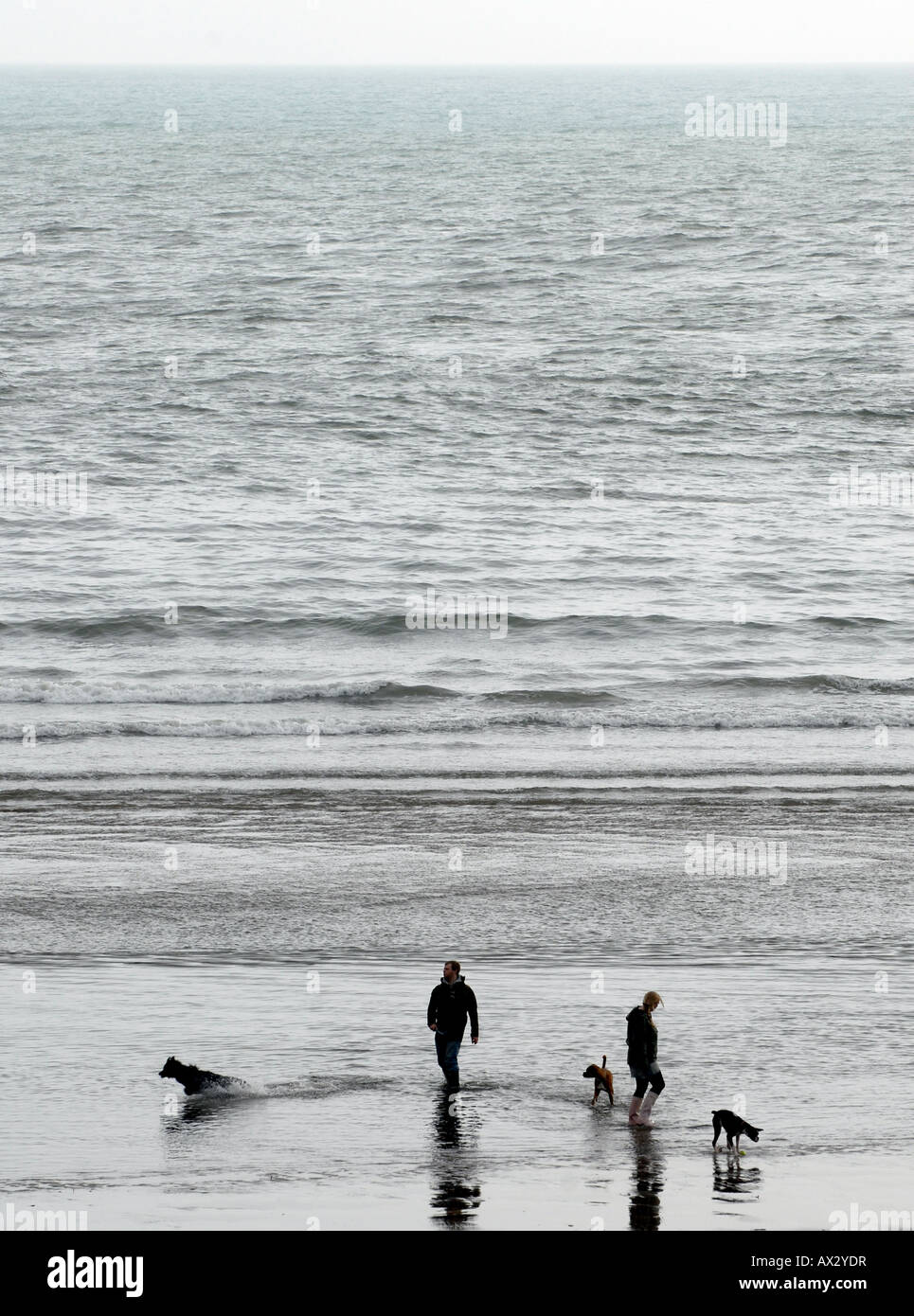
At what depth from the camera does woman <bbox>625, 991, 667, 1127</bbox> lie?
11.6 m

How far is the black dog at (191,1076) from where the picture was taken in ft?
38.2

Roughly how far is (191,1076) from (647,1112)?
3.40 meters

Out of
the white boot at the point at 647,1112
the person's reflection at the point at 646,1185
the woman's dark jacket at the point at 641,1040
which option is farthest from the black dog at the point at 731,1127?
the woman's dark jacket at the point at 641,1040

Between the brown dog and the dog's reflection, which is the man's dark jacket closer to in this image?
the brown dog

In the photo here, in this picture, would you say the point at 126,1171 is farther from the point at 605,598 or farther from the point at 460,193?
the point at 460,193

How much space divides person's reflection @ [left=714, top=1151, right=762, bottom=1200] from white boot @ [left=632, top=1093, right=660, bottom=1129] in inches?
29.5

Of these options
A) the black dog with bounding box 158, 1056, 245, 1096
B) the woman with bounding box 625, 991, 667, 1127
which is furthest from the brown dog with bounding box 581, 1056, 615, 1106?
the black dog with bounding box 158, 1056, 245, 1096

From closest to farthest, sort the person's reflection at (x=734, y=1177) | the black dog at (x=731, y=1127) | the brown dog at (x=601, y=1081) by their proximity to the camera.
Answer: the person's reflection at (x=734, y=1177)
the black dog at (x=731, y=1127)
the brown dog at (x=601, y=1081)

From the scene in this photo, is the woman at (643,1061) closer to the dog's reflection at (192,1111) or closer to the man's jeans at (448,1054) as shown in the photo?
the man's jeans at (448,1054)

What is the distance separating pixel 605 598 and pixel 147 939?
1876 centimetres

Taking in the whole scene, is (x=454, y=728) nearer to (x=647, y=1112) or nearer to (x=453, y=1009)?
(x=453, y=1009)

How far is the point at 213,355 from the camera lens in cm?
5350

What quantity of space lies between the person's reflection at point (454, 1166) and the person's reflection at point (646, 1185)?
101cm
